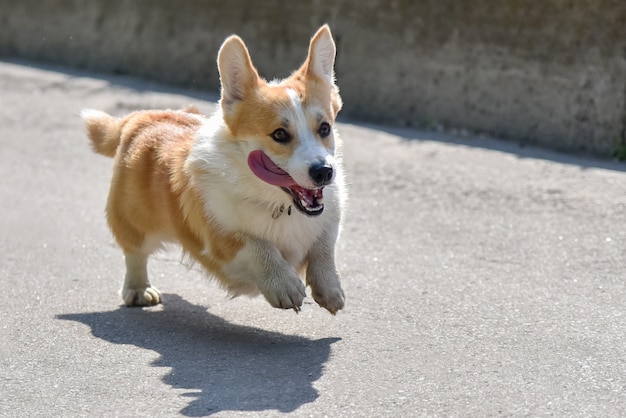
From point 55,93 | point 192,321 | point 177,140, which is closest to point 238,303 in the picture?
point 192,321

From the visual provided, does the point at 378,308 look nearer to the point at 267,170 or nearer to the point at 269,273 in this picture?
the point at 269,273

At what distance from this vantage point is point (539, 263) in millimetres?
6695

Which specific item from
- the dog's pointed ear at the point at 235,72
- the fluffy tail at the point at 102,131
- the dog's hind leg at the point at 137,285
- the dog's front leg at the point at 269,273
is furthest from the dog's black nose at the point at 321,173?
the fluffy tail at the point at 102,131

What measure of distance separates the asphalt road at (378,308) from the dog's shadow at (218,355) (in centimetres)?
2

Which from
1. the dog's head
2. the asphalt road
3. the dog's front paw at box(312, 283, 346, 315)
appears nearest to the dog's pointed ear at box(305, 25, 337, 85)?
the dog's head

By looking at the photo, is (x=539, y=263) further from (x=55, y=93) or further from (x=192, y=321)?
(x=55, y=93)

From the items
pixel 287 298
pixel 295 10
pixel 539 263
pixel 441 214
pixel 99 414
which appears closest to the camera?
pixel 99 414

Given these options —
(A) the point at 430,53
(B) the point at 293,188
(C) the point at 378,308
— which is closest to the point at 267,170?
(B) the point at 293,188

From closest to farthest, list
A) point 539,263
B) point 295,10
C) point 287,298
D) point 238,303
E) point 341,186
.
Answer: point 287,298 → point 341,186 → point 238,303 → point 539,263 → point 295,10

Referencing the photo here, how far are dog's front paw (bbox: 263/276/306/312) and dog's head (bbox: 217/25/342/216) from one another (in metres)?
0.33

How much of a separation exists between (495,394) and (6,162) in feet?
19.9

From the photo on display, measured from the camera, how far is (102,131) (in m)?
6.67

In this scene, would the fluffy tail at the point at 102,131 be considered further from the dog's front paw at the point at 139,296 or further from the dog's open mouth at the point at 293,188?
the dog's open mouth at the point at 293,188

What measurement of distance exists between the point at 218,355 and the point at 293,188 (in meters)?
0.84
